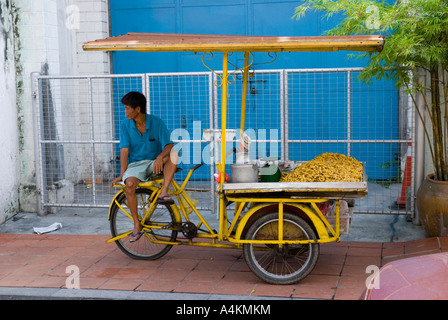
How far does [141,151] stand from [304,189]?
1.89 m

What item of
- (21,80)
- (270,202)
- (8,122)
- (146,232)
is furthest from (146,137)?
(21,80)

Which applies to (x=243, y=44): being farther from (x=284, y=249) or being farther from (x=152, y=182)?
(x=284, y=249)

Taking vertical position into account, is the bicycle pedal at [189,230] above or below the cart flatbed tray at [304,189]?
below

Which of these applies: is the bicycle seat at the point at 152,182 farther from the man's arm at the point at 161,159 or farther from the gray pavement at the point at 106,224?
the gray pavement at the point at 106,224

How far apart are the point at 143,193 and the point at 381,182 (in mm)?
3547

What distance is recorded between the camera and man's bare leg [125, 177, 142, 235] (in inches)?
227

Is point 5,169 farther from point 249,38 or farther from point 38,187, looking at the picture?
point 249,38

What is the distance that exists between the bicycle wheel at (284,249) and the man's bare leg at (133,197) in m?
1.20

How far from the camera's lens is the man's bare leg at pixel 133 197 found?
19.0 ft

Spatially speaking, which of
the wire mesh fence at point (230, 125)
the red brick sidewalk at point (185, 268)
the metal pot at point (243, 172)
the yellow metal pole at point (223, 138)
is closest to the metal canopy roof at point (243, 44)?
the yellow metal pole at point (223, 138)

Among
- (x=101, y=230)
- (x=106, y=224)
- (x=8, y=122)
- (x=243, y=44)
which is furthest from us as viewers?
(x=8, y=122)

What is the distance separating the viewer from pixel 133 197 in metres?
5.82
